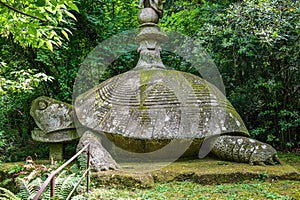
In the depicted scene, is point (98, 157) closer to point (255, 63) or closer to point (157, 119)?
point (157, 119)

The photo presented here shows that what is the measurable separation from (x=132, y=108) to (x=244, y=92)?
3.45 m

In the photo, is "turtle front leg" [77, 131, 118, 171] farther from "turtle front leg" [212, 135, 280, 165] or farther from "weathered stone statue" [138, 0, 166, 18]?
"weathered stone statue" [138, 0, 166, 18]

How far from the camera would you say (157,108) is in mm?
4398

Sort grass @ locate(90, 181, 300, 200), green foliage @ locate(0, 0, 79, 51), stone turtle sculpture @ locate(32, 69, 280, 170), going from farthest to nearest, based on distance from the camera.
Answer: stone turtle sculpture @ locate(32, 69, 280, 170) < grass @ locate(90, 181, 300, 200) < green foliage @ locate(0, 0, 79, 51)

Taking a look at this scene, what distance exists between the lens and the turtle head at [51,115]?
459cm

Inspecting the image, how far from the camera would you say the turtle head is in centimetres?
459

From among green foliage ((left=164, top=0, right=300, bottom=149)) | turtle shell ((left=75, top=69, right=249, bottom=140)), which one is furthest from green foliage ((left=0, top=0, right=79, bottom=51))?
green foliage ((left=164, top=0, right=300, bottom=149))

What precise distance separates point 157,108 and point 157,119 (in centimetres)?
19

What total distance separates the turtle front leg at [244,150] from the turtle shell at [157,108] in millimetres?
180

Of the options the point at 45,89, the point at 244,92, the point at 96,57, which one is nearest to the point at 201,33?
the point at 244,92

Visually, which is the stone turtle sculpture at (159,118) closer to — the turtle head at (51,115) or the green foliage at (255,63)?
the turtle head at (51,115)

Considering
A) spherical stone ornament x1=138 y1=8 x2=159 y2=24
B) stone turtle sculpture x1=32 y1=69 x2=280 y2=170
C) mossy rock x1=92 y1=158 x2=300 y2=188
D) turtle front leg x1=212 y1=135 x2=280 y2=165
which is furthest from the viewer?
spherical stone ornament x1=138 y1=8 x2=159 y2=24

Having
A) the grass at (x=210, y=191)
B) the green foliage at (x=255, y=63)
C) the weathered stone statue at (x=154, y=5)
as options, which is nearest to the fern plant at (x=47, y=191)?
the grass at (x=210, y=191)

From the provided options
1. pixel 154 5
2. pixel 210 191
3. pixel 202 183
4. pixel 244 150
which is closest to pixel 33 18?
pixel 210 191
